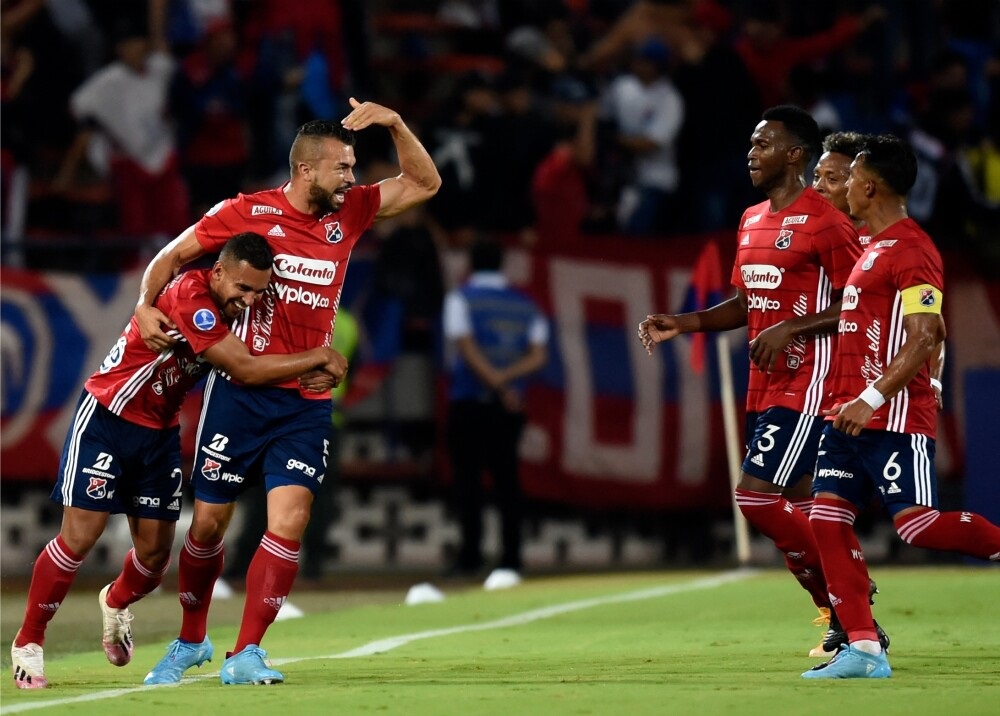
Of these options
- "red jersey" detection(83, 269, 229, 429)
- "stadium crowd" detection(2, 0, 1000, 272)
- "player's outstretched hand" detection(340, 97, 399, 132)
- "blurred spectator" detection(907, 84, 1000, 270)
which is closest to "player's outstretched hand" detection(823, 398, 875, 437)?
"player's outstretched hand" detection(340, 97, 399, 132)

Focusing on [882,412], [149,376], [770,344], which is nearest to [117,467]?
[149,376]

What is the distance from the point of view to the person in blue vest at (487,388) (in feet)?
49.5

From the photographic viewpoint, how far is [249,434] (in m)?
7.93

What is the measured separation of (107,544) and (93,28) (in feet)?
17.7

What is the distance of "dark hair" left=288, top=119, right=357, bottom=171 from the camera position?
318 inches

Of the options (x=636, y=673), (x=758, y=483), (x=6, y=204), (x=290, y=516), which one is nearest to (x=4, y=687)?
(x=290, y=516)

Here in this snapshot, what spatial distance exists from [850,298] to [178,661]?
3375 millimetres

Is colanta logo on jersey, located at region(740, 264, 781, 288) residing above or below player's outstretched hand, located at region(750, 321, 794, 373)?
above

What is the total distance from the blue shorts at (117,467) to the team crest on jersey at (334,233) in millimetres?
1256

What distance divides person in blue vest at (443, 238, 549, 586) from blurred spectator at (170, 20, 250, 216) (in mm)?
2931

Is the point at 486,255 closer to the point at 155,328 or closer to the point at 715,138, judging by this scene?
the point at 715,138

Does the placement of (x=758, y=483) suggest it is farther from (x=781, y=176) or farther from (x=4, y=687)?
(x=4, y=687)

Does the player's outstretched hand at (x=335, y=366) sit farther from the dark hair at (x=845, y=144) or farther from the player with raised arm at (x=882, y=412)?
the dark hair at (x=845, y=144)

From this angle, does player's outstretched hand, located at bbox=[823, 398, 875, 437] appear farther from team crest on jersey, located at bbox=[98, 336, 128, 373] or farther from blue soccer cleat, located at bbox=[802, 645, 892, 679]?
team crest on jersey, located at bbox=[98, 336, 128, 373]
